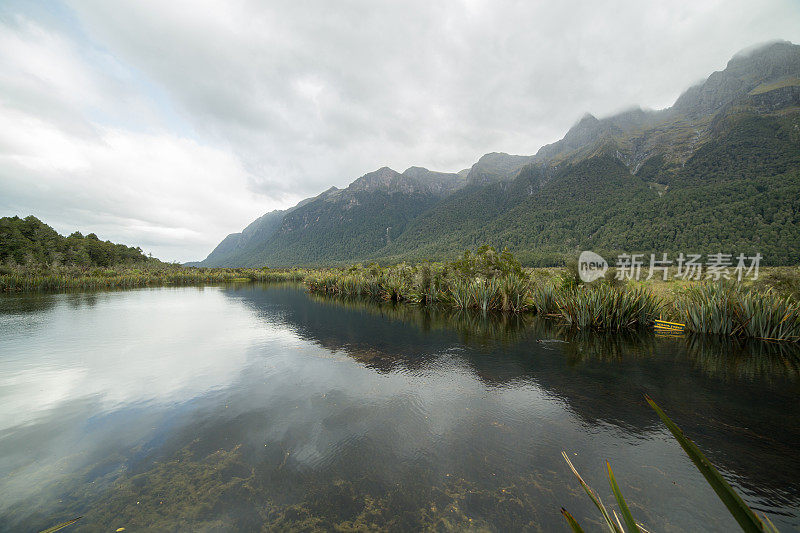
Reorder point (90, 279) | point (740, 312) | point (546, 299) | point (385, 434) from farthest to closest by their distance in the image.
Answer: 1. point (90, 279)
2. point (546, 299)
3. point (740, 312)
4. point (385, 434)

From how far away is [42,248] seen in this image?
43875 mm

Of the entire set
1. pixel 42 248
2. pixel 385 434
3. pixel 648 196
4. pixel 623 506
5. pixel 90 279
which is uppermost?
pixel 648 196

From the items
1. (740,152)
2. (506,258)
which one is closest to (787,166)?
(740,152)

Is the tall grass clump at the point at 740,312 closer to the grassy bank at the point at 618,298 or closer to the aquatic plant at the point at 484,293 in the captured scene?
the grassy bank at the point at 618,298

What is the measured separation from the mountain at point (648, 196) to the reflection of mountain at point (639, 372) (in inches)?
2395

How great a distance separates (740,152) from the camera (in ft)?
290

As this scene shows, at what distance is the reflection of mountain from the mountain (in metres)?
60.8

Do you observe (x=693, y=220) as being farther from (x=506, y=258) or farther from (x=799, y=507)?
(x=799, y=507)

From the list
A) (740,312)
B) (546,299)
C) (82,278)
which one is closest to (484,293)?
(546,299)

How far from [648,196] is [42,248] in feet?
422

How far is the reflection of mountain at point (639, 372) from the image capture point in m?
4.70

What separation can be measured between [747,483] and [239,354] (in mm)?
10527

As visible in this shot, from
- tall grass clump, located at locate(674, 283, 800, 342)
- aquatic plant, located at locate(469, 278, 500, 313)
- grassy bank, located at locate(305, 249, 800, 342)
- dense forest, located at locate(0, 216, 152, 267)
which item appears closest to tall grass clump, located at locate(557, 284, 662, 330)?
grassy bank, located at locate(305, 249, 800, 342)

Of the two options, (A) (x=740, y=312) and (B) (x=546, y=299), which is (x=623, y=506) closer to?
(A) (x=740, y=312)
